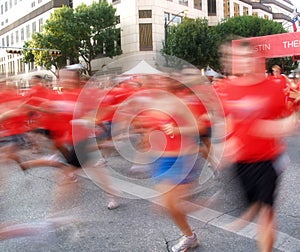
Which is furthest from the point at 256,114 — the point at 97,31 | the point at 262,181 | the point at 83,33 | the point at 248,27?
the point at 248,27

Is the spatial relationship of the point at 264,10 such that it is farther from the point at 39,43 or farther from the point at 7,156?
the point at 7,156

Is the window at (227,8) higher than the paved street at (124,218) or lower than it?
higher

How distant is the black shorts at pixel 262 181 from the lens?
8.71 feet

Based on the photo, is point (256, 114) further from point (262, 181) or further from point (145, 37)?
point (145, 37)

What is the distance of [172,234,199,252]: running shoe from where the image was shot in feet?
10.3

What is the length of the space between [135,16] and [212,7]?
13.9m

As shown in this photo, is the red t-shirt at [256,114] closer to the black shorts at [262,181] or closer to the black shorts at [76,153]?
the black shorts at [262,181]

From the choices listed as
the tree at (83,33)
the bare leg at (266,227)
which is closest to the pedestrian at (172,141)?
the bare leg at (266,227)

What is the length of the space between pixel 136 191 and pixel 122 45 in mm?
39497

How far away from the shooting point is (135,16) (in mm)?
42469

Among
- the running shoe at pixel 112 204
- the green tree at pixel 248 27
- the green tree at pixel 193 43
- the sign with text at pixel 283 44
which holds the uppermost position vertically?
the green tree at pixel 248 27

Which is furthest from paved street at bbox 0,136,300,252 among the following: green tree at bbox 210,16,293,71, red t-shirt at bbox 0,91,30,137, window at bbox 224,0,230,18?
window at bbox 224,0,230,18

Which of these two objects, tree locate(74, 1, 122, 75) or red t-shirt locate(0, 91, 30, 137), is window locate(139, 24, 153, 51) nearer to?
tree locate(74, 1, 122, 75)

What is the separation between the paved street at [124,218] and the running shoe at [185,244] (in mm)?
71
